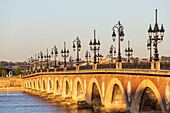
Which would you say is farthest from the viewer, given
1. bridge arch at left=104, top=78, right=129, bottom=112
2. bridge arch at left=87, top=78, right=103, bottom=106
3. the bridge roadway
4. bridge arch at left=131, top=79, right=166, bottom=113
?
bridge arch at left=87, top=78, right=103, bottom=106

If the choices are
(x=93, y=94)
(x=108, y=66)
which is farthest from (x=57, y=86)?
(x=108, y=66)

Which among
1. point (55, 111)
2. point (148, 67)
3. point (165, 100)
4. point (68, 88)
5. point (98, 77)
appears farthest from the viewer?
point (68, 88)

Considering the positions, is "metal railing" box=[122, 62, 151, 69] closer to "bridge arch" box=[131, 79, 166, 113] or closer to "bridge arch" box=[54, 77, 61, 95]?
"bridge arch" box=[131, 79, 166, 113]

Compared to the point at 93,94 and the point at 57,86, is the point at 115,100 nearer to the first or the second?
the point at 93,94

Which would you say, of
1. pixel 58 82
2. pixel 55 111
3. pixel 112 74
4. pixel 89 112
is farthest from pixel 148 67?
pixel 58 82

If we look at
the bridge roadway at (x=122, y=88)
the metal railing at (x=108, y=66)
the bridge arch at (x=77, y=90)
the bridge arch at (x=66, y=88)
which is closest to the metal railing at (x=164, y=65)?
the bridge roadway at (x=122, y=88)

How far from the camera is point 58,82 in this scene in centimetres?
10100

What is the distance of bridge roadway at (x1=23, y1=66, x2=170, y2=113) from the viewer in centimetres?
4156

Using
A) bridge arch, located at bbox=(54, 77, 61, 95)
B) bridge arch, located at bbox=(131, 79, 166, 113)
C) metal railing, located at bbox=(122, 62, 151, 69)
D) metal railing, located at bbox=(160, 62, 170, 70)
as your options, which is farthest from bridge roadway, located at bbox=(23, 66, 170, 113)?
bridge arch, located at bbox=(54, 77, 61, 95)

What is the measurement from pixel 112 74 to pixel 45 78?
64204 millimetres

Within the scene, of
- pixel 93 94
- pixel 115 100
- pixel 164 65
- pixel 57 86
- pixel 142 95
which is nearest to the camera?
pixel 164 65

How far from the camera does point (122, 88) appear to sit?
52.4 m

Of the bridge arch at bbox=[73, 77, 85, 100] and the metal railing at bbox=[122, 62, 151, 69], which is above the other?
the metal railing at bbox=[122, 62, 151, 69]

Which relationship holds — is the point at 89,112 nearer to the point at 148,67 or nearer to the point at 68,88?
the point at 148,67
